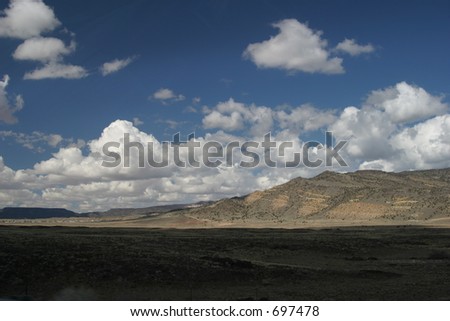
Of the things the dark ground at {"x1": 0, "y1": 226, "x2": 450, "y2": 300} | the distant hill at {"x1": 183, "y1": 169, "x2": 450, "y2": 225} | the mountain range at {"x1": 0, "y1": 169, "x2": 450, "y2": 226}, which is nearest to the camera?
the dark ground at {"x1": 0, "y1": 226, "x2": 450, "y2": 300}

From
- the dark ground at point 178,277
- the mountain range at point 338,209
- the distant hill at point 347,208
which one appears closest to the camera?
the dark ground at point 178,277

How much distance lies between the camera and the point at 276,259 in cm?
4228

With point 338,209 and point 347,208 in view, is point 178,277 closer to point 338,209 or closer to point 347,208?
point 347,208

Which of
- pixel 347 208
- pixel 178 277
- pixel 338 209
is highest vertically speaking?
pixel 347 208

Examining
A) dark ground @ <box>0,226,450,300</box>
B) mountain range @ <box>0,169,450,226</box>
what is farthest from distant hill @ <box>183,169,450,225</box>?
dark ground @ <box>0,226,450,300</box>

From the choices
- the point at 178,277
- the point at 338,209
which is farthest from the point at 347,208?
the point at 178,277

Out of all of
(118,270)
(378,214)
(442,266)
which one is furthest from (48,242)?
(378,214)

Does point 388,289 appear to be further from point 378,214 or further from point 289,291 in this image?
point 378,214

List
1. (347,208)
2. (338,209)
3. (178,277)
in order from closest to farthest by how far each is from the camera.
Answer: (178,277) < (347,208) < (338,209)

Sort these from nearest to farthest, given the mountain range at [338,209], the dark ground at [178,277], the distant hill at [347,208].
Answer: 1. the dark ground at [178,277]
2. the mountain range at [338,209]
3. the distant hill at [347,208]

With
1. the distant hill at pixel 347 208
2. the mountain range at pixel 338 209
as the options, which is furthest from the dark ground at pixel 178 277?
the distant hill at pixel 347 208

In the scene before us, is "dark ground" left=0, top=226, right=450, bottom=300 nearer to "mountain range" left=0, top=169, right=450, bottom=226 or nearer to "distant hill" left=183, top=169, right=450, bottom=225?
"mountain range" left=0, top=169, right=450, bottom=226

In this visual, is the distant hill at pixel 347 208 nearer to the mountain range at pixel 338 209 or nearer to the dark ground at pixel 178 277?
the mountain range at pixel 338 209

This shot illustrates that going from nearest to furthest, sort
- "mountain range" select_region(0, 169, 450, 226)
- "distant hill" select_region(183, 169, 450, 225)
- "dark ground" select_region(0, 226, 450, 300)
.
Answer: "dark ground" select_region(0, 226, 450, 300)
"mountain range" select_region(0, 169, 450, 226)
"distant hill" select_region(183, 169, 450, 225)
